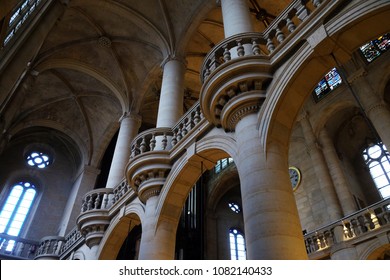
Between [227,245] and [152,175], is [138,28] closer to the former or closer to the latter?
[152,175]

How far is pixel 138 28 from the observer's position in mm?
13039

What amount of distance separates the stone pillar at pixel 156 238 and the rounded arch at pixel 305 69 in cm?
338

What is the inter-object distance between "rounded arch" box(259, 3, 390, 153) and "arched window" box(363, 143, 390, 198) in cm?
1021

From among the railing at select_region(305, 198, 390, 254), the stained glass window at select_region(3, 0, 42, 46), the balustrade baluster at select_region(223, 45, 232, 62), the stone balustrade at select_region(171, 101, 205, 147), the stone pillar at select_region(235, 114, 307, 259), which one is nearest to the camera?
the stone pillar at select_region(235, 114, 307, 259)

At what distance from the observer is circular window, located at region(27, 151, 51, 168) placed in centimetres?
1816

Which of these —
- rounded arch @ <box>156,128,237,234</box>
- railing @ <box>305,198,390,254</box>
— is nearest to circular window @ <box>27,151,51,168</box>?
rounded arch @ <box>156,128,237,234</box>

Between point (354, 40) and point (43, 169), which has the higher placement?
point (43, 169)

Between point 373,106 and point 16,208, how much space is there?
16.2m

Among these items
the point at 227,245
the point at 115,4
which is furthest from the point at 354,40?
the point at 227,245

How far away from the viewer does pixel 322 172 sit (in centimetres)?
1290

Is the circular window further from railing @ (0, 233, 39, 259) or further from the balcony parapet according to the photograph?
the balcony parapet

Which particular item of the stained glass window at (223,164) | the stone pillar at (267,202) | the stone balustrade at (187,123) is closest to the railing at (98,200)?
the stone balustrade at (187,123)

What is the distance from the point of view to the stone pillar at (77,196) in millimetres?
14906

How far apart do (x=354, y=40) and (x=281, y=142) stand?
1777 millimetres
